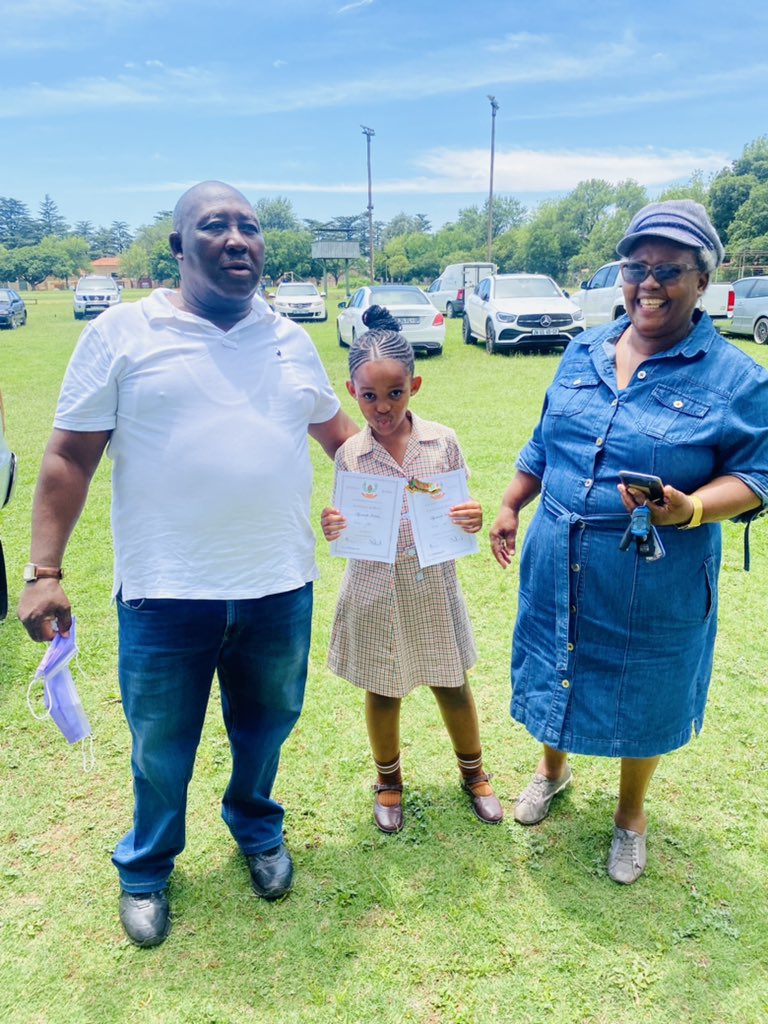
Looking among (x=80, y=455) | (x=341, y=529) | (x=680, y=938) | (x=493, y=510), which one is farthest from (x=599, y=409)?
(x=493, y=510)

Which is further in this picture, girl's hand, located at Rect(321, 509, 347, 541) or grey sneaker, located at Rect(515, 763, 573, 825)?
grey sneaker, located at Rect(515, 763, 573, 825)

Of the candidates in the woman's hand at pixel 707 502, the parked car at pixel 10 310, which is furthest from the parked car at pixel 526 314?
the parked car at pixel 10 310

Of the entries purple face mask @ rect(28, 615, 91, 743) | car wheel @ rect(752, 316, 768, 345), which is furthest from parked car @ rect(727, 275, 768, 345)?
purple face mask @ rect(28, 615, 91, 743)

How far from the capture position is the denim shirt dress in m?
1.97

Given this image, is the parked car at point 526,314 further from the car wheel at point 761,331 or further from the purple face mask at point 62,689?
the purple face mask at point 62,689

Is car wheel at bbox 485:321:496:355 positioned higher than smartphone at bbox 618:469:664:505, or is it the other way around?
smartphone at bbox 618:469:664:505

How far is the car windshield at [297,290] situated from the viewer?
24719 millimetres

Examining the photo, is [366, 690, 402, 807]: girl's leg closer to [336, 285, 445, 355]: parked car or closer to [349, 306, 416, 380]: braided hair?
[349, 306, 416, 380]: braided hair

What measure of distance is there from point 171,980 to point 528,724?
1347 mm

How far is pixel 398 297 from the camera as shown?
1467 centimetres

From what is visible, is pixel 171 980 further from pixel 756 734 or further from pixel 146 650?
pixel 756 734

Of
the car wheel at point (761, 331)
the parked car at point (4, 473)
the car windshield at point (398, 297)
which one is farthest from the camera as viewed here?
the car windshield at point (398, 297)

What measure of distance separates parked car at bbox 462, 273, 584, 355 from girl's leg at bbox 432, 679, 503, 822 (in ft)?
39.8

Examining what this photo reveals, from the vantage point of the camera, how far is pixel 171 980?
211 cm
